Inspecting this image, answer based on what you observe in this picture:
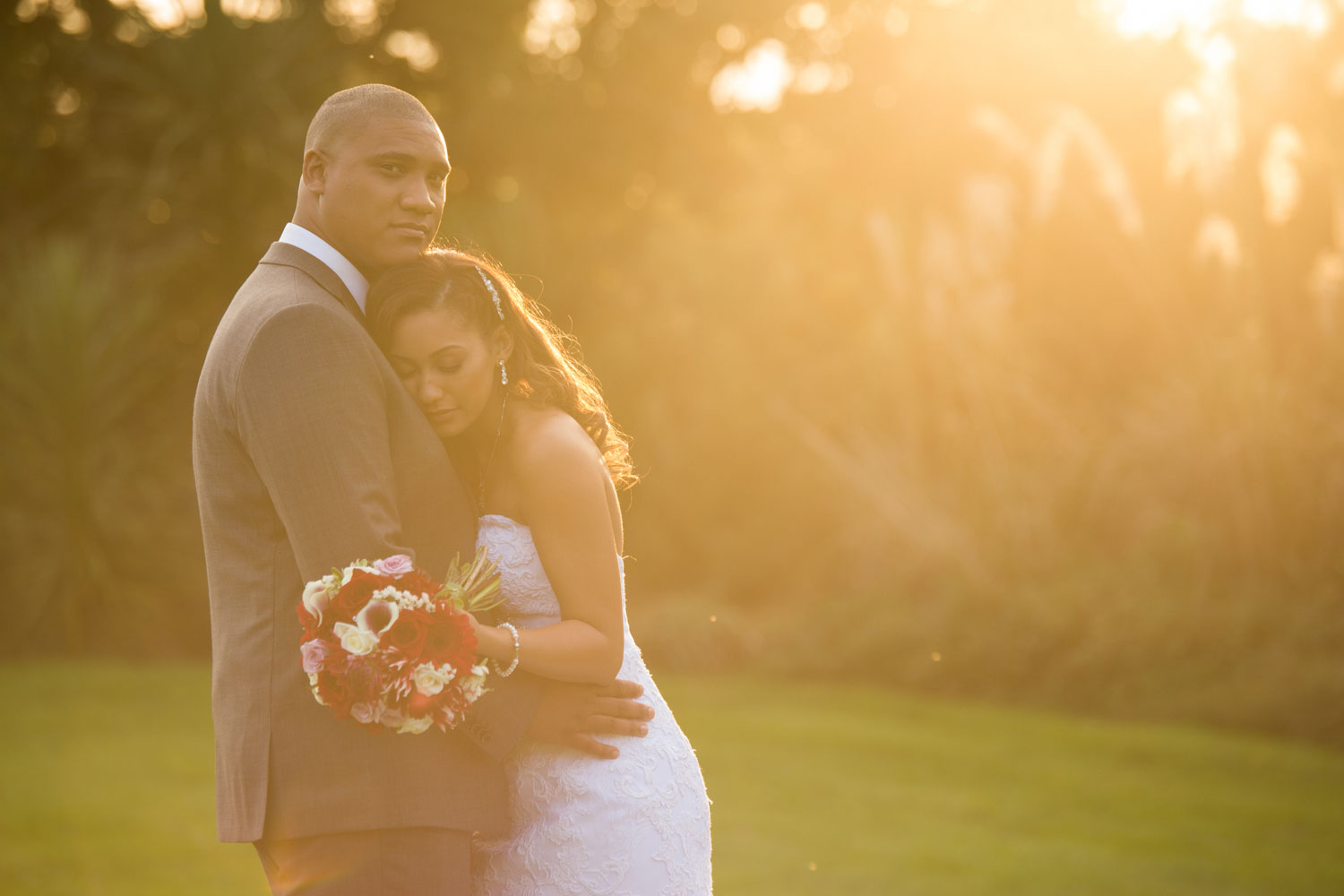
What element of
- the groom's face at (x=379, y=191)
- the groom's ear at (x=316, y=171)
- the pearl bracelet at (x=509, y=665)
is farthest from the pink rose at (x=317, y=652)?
the groom's ear at (x=316, y=171)

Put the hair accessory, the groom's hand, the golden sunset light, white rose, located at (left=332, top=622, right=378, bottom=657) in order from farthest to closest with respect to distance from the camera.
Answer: the hair accessory, the groom's hand, the golden sunset light, white rose, located at (left=332, top=622, right=378, bottom=657)

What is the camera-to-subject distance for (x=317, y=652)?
232cm

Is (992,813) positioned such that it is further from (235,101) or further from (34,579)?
(235,101)

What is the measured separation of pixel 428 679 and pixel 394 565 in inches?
8.3

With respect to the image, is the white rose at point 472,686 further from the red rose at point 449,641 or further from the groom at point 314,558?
the groom at point 314,558

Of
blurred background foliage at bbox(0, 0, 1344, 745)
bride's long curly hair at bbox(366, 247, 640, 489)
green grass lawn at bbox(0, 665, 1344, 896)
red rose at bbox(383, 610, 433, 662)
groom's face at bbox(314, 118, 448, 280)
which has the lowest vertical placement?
green grass lawn at bbox(0, 665, 1344, 896)

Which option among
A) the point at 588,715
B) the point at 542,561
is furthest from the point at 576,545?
the point at 588,715

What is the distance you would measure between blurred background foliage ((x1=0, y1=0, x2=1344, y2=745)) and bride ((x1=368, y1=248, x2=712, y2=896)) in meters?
6.36

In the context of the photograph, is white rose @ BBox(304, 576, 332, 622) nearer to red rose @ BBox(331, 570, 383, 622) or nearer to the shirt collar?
red rose @ BBox(331, 570, 383, 622)

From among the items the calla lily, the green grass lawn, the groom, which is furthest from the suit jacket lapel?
the green grass lawn

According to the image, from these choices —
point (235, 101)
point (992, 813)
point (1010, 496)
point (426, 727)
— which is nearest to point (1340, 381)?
point (1010, 496)

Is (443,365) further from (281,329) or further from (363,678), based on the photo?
(363,678)

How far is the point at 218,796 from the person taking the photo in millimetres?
2580

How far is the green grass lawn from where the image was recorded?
21.1ft
